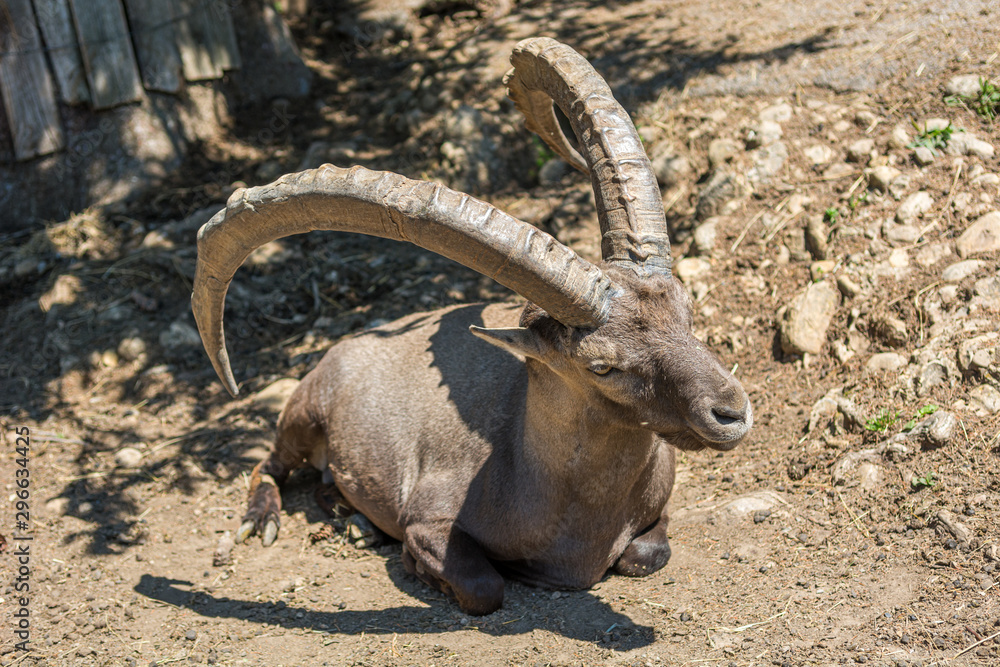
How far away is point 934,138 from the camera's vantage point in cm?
711

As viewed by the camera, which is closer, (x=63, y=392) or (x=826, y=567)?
(x=826, y=567)

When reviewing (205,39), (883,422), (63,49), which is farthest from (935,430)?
(63,49)

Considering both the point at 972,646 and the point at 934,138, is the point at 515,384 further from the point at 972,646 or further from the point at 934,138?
the point at 934,138

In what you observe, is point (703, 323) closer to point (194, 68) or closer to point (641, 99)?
point (641, 99)

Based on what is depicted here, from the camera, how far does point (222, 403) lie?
804cm

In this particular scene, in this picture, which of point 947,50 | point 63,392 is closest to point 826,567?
point 947,50

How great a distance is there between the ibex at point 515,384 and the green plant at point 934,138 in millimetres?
3162

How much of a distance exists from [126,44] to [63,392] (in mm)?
4441

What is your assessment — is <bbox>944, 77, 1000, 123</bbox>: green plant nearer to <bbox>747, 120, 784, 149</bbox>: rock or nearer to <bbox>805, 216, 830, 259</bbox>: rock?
<bbox>747, 120, 784, 149</bbox>: rock

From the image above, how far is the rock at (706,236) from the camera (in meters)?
7.63

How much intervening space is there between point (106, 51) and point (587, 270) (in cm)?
829

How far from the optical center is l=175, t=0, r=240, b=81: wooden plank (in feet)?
35.0

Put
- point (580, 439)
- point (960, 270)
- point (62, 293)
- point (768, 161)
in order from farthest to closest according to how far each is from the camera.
→ 1. point (62, 293)
2. point (768, 161)
3. point (960, 270)
4. point (580, 439)

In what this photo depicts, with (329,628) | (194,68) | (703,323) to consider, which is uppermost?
(194,68)
